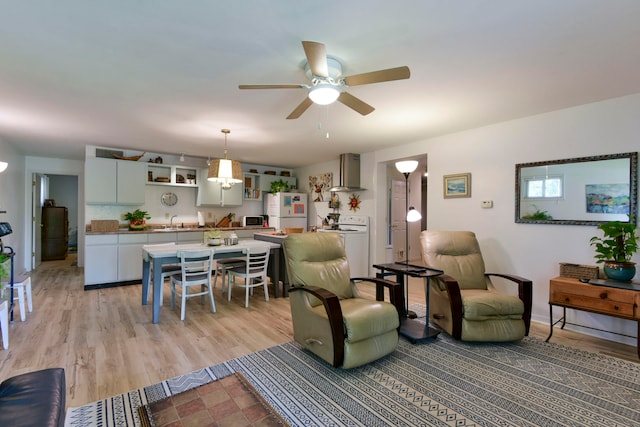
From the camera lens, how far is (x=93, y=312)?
359 centimetres

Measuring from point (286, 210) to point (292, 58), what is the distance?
4663 millimetres

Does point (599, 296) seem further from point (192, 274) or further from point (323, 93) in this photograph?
point (192, 274)

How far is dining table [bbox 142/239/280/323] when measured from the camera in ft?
10.8

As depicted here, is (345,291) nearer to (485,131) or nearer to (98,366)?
(98,366)

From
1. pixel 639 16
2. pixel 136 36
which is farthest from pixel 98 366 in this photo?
pixel 639 16

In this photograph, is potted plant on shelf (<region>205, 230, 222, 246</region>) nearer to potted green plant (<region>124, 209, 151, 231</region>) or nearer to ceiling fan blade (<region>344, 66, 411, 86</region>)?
potted green plant (<region>124, 209, 151, 231</region>)

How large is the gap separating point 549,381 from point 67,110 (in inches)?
199

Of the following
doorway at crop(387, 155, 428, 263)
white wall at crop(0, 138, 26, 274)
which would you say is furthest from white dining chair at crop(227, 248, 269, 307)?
white wall at crop(0, 138, 26, 274)

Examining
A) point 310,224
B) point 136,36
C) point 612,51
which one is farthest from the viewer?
point 310,224

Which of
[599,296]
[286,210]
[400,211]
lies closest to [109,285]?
[286,210]

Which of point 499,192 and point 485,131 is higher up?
point 485,131

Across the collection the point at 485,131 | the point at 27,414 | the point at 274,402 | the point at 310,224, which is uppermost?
the point at 485,131

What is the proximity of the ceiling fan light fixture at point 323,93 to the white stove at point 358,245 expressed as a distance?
324 centimetres

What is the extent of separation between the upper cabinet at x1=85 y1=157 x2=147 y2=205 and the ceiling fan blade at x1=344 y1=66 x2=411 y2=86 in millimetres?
4643
